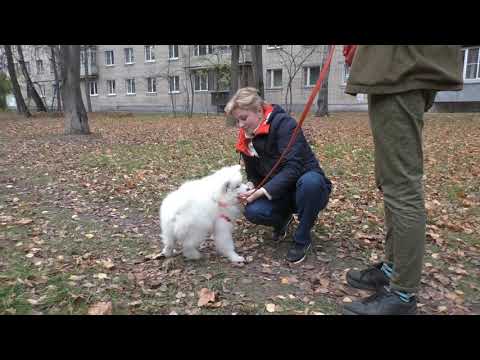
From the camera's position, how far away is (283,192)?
12.2 feet

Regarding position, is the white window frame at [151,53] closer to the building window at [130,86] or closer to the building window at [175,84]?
the building window at [175,84]

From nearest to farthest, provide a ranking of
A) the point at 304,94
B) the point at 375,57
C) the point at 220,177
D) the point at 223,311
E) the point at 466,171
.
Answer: the point at 375,57
the point at 223,311
the point at 220,177
the point at 466,171
the point at 304,94

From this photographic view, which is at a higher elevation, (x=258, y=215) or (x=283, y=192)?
(x=283, y=192)

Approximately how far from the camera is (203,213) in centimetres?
353

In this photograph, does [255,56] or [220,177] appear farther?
[255,56]

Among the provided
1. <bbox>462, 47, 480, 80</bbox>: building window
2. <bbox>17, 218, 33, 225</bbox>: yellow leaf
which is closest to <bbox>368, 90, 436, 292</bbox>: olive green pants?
<bbox>17, 218, 33, 225</bbox>: yellow leaf

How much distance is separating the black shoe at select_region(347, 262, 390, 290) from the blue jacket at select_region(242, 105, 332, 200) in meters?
0.91

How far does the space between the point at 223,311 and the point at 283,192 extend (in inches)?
51.3

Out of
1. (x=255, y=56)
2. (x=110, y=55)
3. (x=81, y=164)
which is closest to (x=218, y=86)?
(x=110, y=55)

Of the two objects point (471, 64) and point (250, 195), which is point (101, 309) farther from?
point (471, 64)

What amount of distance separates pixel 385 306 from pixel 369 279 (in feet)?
1.94
